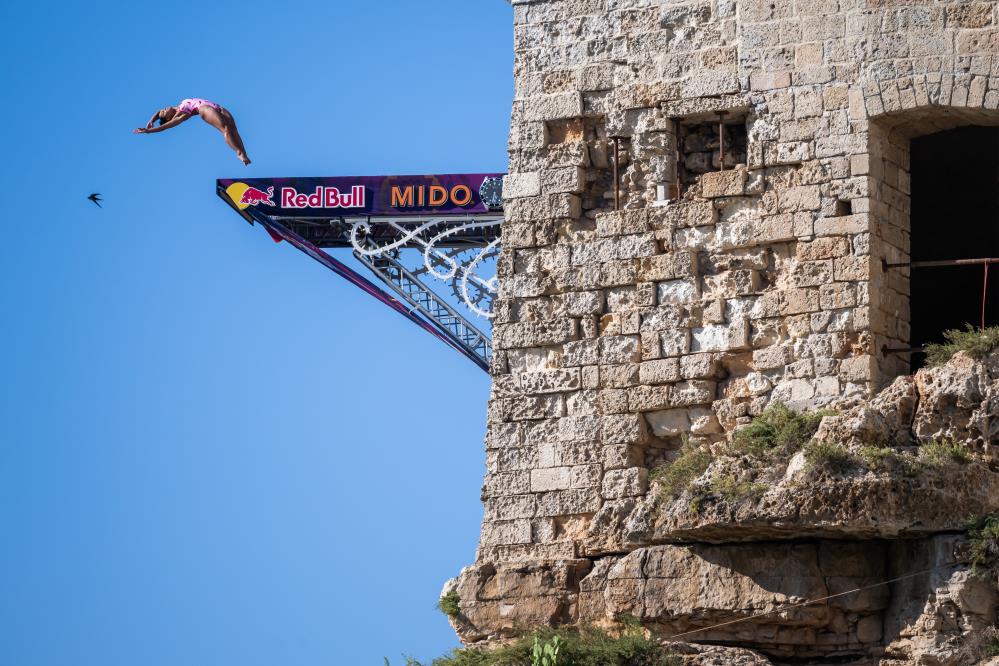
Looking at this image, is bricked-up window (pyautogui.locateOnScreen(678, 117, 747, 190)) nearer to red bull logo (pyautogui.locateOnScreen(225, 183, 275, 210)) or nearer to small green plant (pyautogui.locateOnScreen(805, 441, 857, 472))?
small green plant (pyautogui.locateOnScreen(805, 441, 857, 472))

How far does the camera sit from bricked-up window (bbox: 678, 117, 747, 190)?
17.6 m

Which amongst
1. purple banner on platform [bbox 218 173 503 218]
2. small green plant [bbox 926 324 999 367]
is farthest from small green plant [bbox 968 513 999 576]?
purple banner on platform [bbox 218 173 503 218]

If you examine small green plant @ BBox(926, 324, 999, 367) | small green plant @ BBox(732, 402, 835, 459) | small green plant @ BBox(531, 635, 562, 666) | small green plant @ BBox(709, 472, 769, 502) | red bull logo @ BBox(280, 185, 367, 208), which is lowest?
small green plant @ BBox(531, 635, 562, 666)

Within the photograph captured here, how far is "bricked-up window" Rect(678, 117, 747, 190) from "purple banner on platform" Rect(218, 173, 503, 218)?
1484 centimetres

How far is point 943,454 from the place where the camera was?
15.7 metres

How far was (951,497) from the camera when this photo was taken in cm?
1554

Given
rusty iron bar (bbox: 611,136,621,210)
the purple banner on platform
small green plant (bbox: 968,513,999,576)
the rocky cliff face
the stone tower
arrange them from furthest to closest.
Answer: the purple banner on platform
rusty iron bar (bbox: 611,136,621,210)
the stone tower
the rocky cliff face
small green plant (bbox: 968,513,999,576)

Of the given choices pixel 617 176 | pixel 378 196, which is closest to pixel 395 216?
pixel 378 196

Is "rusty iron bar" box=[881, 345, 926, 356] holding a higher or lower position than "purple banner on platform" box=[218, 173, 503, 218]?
lower

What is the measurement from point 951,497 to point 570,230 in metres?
4.07

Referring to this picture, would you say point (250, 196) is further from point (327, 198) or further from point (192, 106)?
point (192, 106)

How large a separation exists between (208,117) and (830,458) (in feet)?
29.8

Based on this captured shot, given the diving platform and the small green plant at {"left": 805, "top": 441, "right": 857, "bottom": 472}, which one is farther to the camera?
the diving platform

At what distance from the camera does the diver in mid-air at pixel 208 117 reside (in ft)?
73.0
